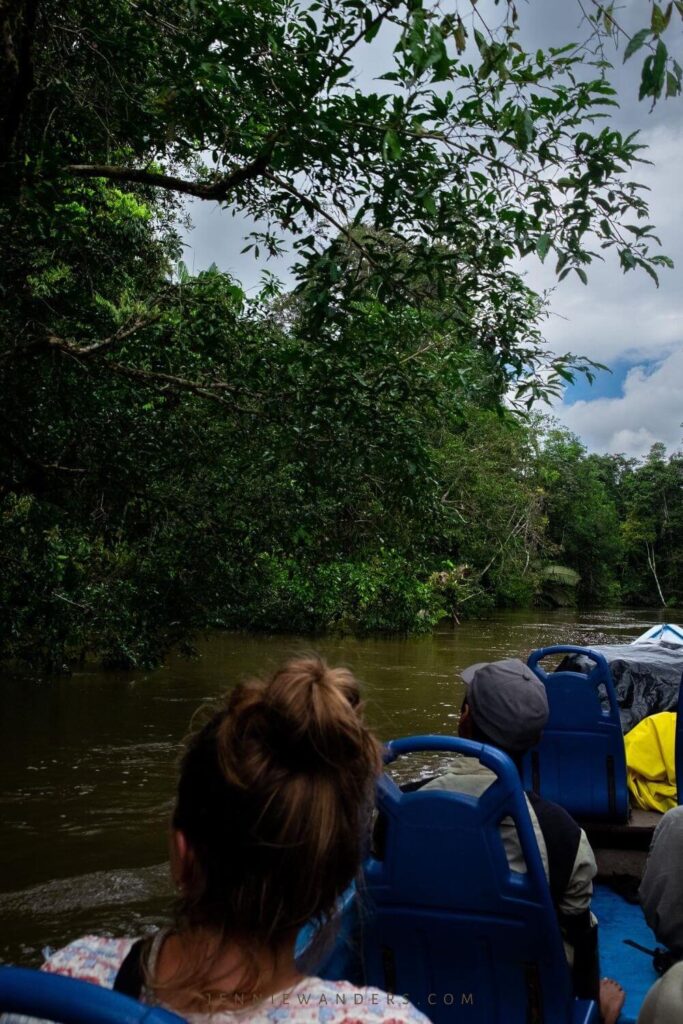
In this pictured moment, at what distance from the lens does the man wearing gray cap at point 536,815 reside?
209 cm

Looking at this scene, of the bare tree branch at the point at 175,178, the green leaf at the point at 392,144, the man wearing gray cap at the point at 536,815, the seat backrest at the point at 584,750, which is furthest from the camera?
the bare tree branch at the point at 175,178

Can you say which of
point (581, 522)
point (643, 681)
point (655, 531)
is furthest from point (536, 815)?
point (655, 531)

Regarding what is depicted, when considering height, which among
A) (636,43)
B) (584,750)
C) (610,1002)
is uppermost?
(636,43)

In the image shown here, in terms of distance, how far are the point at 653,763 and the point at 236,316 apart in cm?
471

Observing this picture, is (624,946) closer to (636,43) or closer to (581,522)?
(636,43)

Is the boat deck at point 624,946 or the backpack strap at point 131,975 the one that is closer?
the backpack strap at point 131,975

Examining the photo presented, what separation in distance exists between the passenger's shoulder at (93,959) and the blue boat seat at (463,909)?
93 centimetres

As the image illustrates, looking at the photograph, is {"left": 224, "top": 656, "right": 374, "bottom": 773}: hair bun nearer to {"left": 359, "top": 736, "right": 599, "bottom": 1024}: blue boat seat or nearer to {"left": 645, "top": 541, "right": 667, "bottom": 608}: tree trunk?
{"left": 359, "top": 736, "right": 599, "bottom": 1024}: blue boat seat

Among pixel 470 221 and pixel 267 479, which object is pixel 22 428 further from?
pixel 470 221

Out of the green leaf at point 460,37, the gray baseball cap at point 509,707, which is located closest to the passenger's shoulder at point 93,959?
the gray baseball cap at point 509,707

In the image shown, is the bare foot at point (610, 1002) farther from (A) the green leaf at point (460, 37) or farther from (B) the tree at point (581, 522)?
(B) the tree at point (581, 522)

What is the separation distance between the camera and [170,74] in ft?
16.6

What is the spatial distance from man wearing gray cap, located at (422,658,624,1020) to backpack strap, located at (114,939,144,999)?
116 cm

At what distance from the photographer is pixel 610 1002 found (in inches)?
96.8
